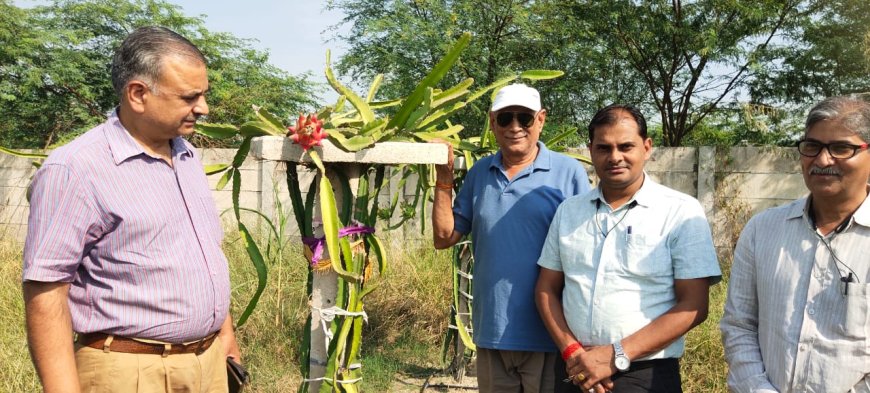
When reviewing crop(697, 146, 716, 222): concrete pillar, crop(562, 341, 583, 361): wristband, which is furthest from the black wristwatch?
crop(697, 146, 716, 222): concrete pillar

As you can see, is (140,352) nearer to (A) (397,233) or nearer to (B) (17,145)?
(A) (397,233)

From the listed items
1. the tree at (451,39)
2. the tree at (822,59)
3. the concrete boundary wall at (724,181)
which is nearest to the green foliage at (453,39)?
the tree at (451,39)

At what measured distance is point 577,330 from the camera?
189 centimetres

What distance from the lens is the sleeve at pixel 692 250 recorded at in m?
1.78

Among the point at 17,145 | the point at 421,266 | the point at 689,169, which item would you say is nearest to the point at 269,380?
the point at 421,266

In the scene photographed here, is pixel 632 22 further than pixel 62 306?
Yes

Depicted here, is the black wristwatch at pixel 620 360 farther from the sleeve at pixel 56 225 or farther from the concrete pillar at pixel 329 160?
the sleeve at pixel 56 225

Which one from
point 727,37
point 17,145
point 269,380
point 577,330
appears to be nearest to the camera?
point 577,330

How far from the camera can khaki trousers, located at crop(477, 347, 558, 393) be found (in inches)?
83.1

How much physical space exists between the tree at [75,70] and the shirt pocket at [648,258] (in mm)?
7720

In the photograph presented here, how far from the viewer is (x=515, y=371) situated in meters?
2.18

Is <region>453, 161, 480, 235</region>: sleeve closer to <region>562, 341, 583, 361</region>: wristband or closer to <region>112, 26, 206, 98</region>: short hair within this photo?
<region>562, 341, 583, 361</region>: wristband

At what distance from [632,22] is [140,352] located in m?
7.22

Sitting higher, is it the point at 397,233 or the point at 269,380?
the point at 397,233
